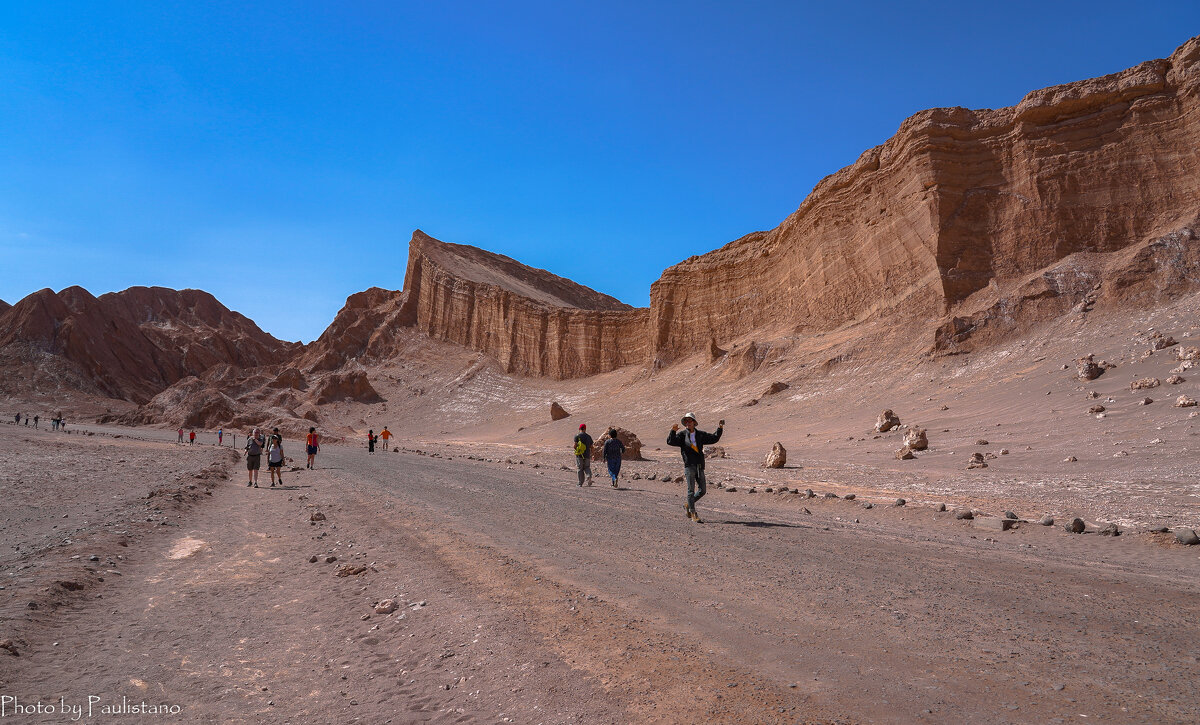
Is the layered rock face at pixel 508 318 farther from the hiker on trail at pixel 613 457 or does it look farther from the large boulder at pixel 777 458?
the hiker on trail at pixel 613 457

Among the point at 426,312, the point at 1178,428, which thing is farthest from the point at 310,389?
the point at 1178,428

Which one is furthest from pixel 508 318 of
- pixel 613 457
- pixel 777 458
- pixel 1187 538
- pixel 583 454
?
pixel 1187 538

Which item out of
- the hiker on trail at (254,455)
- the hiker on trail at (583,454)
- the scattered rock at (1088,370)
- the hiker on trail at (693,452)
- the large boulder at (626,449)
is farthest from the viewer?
the large boulder at (626,449)

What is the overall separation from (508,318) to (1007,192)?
54103 mm

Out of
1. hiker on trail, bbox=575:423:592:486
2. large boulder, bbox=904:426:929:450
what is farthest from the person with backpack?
large boulder, bbox=904:426:929:450

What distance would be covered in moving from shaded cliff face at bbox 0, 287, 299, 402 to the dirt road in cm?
11471

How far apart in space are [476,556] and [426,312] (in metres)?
81.8

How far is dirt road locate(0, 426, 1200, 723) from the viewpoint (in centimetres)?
353

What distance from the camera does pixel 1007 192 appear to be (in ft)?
118

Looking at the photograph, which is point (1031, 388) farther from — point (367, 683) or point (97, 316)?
point (97, 316)

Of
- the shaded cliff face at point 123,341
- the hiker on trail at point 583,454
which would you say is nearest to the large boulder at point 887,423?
the hiker on trail at point 583,454

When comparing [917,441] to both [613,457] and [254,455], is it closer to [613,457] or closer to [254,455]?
[613,457]

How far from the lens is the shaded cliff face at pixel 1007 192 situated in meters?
32.5

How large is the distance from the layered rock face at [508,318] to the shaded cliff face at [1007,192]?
2832 cm
